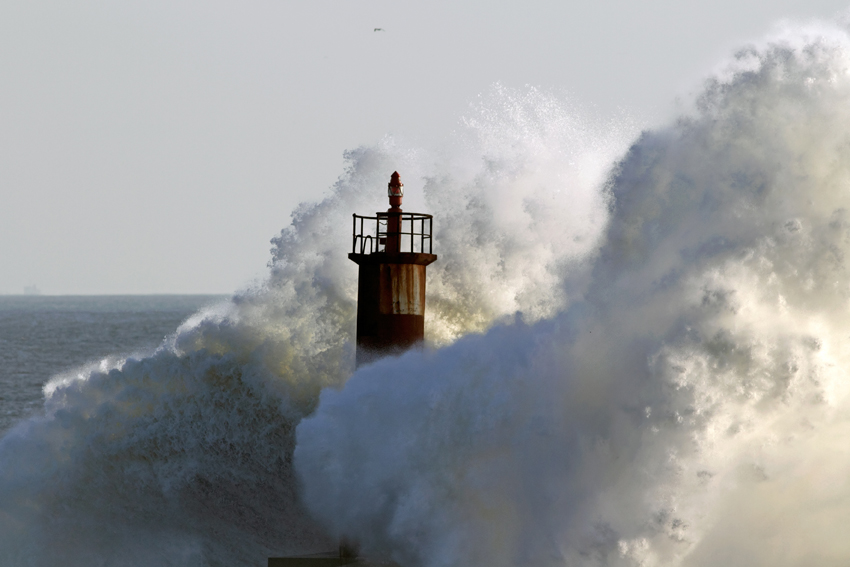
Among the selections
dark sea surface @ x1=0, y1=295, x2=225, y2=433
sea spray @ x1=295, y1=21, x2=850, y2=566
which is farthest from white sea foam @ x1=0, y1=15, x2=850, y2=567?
dark sea surface @ x1=0, y1=295, x2=225, y2=433

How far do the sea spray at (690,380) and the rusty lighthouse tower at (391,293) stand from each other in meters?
2.68

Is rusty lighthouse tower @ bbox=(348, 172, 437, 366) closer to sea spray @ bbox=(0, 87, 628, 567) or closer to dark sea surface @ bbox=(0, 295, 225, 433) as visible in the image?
sea spray @ bbox=(0, 87, 628, 567)

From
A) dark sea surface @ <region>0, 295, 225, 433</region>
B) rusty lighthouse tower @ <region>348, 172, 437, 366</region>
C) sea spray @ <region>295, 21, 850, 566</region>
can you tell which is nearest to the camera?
sea spray @ <region>295, 21, 850, 566</region>

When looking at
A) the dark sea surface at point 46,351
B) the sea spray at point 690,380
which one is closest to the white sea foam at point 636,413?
the sea spray at point 690,380

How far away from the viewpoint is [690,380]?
11.3 m

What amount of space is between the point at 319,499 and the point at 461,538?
3.13 m

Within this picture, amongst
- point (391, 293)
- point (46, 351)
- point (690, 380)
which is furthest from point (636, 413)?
point (46, 351)

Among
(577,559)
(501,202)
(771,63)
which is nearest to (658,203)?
(771,63)

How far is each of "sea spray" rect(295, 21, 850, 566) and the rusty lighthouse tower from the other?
268 cm

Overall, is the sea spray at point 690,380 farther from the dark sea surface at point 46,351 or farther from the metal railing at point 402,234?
the dark sea surface at point 46,351

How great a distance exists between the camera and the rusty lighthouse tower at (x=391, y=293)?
16.3 meters

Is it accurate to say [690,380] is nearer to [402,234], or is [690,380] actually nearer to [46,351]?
[402,234]

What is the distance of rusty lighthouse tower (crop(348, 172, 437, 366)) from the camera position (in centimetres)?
1627

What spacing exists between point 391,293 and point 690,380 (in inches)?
241
